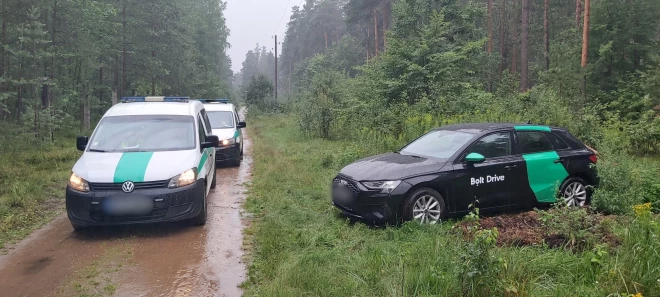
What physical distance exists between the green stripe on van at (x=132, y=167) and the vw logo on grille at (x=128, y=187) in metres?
0.06

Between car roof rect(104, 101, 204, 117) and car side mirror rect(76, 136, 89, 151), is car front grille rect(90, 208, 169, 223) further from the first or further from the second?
car roof rect(104, 101, 204, 117)

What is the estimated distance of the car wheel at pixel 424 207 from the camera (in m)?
6.23

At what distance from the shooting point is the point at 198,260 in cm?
561

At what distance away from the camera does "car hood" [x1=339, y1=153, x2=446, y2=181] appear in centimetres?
637

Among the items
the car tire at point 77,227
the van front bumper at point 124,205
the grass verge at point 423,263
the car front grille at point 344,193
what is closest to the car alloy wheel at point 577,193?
the grass verge at point 423,263

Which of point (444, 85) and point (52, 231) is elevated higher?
point (444, 85)

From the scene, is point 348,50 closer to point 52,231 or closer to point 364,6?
point 364,6

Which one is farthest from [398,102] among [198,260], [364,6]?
[364,6]

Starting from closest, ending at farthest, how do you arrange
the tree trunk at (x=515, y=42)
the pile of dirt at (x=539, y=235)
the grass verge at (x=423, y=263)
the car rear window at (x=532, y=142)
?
the grass verge at (x=423, y=263)
the pile of dirt at (x=539, y=235)
the car rear window at (x=532, y=142)
the tree trunk at (x=515, y=42)

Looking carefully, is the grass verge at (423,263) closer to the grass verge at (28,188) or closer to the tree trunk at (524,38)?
the grass verge at (28,188)

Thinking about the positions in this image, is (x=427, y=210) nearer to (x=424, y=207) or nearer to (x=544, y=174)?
(x=424, y=207)

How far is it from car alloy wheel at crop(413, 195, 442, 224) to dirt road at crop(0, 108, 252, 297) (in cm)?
247

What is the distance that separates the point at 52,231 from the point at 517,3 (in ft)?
116

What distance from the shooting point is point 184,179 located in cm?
652
